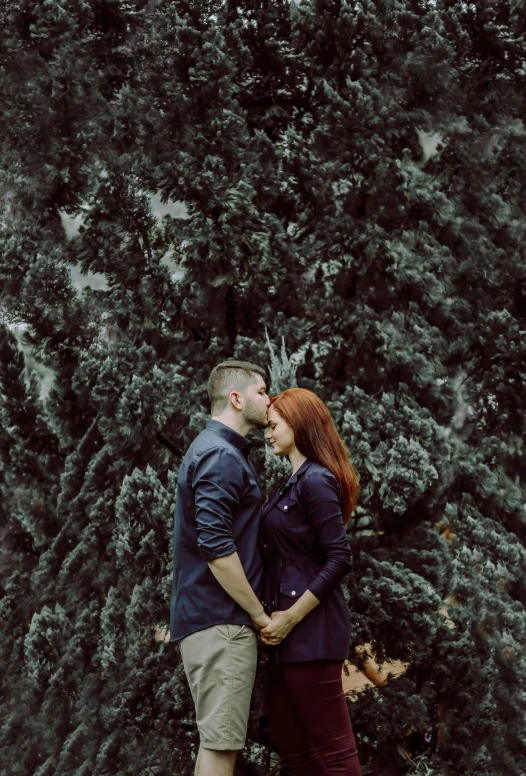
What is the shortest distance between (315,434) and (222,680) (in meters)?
0.95

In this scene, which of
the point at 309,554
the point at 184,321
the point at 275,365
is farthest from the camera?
the point at 184,321

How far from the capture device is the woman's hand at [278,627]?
266 centimetres

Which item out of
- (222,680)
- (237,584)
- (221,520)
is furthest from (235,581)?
(222,680)

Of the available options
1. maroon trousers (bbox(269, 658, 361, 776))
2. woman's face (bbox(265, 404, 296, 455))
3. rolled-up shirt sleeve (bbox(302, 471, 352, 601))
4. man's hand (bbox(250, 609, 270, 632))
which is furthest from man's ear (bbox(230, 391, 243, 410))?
maroon trousers (bbox(269, 658, 361, 776))

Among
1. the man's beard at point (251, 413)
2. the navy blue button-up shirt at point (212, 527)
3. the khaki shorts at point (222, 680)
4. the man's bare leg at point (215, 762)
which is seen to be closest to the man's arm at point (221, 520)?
the navy blue button-up shirt at point (212, 527)

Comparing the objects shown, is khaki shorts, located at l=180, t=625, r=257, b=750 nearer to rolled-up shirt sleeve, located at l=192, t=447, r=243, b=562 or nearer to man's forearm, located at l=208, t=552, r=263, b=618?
man's forearm, located at l=208, t=552, r=263, b=618

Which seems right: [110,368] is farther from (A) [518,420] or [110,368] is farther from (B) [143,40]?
(A) [518,420]

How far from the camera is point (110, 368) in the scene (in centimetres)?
370

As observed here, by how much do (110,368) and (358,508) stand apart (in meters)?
1.40

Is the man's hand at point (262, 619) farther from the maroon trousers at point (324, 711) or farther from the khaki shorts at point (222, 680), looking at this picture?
the maroon trousers at point (324, 711)

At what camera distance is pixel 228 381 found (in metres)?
2.93

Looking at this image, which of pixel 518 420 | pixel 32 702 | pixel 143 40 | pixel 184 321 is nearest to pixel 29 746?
pixel 32 702

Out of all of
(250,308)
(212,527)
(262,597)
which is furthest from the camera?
(250,308)

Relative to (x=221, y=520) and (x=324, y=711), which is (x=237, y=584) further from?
(x=324, y=711)
